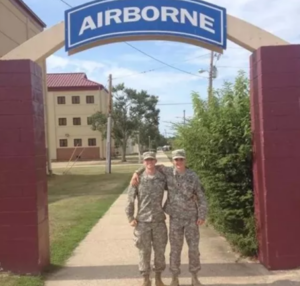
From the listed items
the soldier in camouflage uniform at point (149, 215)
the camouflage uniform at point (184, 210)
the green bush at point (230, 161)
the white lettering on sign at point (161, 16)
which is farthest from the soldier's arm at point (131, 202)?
the white lettering on sign at point (161, 16)

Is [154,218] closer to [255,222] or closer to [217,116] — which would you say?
[255,222]

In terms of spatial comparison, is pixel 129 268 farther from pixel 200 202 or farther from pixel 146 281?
pixel 200 202

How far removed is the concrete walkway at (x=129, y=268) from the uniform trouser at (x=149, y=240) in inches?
17.2

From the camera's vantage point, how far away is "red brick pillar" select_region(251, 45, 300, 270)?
638 centimetres

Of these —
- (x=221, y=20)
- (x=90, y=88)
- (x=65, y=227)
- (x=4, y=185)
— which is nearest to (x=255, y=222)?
(x=221, y=20)

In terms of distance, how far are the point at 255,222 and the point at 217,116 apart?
→ 187 centimetres

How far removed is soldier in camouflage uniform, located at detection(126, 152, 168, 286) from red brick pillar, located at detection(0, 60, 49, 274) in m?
1.43

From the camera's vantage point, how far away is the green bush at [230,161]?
7293 millimetres

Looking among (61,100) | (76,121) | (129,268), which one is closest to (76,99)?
(61,100)

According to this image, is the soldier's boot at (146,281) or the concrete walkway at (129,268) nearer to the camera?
the soldier's boot at (146,281)

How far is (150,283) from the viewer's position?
5891 millimetres

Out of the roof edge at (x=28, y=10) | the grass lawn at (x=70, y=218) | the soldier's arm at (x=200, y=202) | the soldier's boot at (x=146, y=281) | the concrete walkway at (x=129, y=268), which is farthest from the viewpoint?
the roof edge at (x=28, y=10)

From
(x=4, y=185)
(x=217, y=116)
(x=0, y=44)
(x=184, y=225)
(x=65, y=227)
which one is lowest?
(x=65, y=227)

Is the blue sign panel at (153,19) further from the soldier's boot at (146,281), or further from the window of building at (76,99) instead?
the window of building at (76,99)
